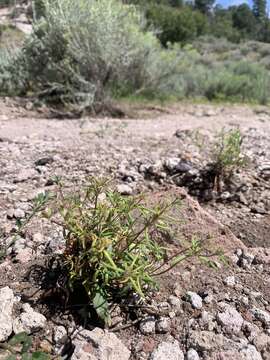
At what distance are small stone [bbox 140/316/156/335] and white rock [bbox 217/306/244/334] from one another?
22 centimetres

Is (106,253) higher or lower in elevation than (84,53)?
lower

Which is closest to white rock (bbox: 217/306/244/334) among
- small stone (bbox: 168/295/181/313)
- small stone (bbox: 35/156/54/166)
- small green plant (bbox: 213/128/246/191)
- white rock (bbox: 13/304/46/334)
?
small stone (bbox: 168/295/181/313)

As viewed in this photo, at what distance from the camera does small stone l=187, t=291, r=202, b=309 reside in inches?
59.1

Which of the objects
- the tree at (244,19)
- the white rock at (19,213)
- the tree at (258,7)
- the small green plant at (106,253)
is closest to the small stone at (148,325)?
the small green plant at (106,253)

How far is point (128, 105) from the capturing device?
16.8 ft

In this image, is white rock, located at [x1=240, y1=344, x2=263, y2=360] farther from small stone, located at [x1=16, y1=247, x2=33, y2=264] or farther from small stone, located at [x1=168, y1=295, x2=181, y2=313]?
small stone, located at [x1=16, y1=247, x2=33, y2=264]

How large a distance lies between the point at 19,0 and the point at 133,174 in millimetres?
18626

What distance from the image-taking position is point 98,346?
4.19 ft

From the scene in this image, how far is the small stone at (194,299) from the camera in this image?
59.1 inches

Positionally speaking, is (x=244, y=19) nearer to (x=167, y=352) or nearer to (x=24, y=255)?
(x=24, y=255)

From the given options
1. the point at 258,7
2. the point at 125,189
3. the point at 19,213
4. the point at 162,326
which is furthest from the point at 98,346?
the point at 258,7

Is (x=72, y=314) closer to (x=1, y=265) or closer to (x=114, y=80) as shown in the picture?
(x=1, y=265)

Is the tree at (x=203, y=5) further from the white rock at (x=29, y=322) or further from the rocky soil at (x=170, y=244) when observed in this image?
the white rock at (x=29, y=322)

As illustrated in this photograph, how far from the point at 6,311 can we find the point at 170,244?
723 millimetres
